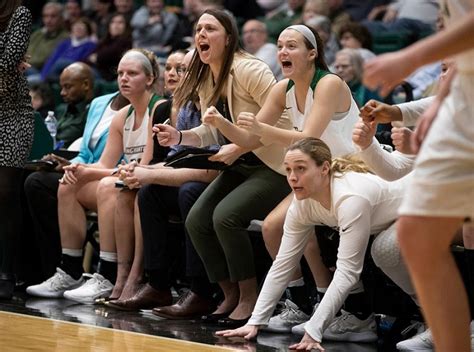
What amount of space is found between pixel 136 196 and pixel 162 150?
0.32 m

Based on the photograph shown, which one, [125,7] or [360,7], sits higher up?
[360,7]

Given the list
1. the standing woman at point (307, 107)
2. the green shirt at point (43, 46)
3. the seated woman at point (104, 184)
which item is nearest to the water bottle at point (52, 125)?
the seated woman at point (104, 184)

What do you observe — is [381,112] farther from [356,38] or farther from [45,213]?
[356,38]

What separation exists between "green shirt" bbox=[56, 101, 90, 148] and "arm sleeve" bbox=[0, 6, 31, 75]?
4.41 ft

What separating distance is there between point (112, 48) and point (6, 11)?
14.5 ft

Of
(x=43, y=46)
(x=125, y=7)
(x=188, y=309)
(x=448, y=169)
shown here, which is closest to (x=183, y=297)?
(x=188, y=309)

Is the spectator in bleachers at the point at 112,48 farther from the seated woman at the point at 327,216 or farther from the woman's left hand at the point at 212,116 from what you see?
the seated woman at the point at 327,216

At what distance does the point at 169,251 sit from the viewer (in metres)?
6.16

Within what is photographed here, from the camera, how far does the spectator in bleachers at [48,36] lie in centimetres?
1173

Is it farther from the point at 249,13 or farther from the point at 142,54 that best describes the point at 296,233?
the point at 249,13

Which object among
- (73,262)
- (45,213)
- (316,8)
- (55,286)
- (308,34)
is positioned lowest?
(55,286)

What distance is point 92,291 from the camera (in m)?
6.31

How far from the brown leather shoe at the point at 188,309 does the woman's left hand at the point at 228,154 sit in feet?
2.77

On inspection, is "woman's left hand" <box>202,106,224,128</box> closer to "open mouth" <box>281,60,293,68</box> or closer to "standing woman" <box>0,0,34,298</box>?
"open mouth" <box>281,60,293,68</box>
